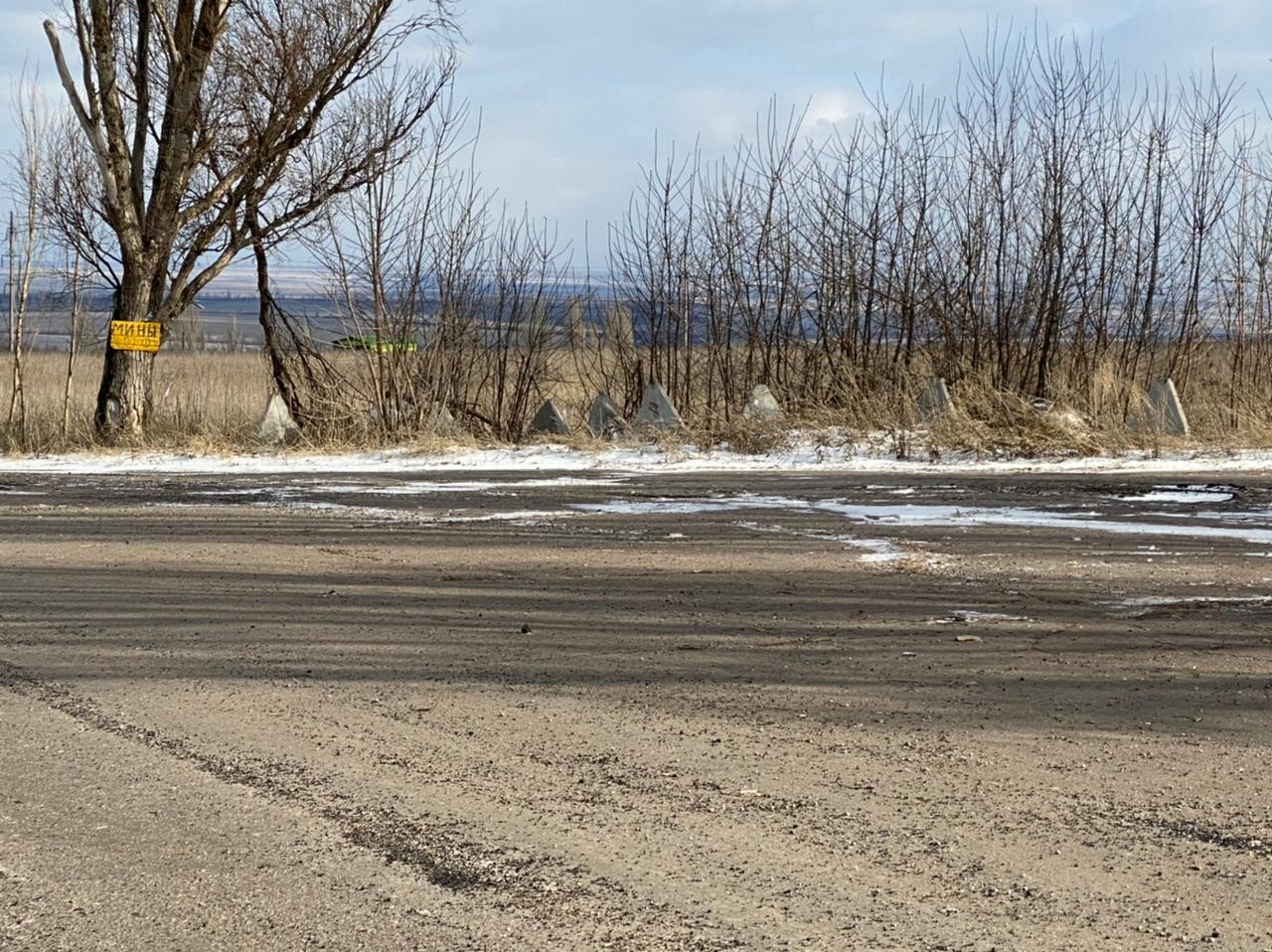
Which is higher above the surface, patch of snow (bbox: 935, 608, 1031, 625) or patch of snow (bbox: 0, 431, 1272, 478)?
patch of snow (bbox: 0, 431, 1272, 478)

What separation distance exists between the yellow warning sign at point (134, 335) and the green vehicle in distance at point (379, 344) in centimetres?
237

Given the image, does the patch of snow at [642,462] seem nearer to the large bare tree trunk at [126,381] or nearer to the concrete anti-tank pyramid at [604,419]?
the concrete anti-tank pyramid at [604,419]

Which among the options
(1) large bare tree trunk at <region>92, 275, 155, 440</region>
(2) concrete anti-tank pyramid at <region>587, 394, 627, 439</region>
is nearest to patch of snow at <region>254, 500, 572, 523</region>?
(2) concrete anti-tank pyramid at <region>587, 394, 627, 439</region>

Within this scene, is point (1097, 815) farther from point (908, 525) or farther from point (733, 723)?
point (908, 525)

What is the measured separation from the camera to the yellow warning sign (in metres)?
18.3

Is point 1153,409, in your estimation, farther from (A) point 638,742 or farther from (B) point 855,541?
(A) point 638,742

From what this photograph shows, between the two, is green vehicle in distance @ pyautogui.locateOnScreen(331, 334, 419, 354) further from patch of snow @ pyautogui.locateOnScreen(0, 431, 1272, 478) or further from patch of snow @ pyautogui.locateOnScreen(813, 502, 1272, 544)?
patch of snow @ pyautogui.locateOnScreen(813, 502, 1272, 544)

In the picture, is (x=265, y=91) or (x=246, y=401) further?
(x=246, y=401)

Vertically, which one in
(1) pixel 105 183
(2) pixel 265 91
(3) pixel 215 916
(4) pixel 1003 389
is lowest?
(3) pixel 215 916

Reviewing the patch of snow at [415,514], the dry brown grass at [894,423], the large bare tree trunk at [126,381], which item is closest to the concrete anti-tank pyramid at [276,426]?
the dry brown grass at [894,423]

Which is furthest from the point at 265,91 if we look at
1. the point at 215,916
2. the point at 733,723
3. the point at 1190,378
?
the point at 215,916

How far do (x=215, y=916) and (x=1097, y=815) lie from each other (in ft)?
8.22

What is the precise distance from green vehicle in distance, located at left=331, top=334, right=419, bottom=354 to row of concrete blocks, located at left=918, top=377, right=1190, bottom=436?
263 inches

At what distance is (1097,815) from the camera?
13.8ft
